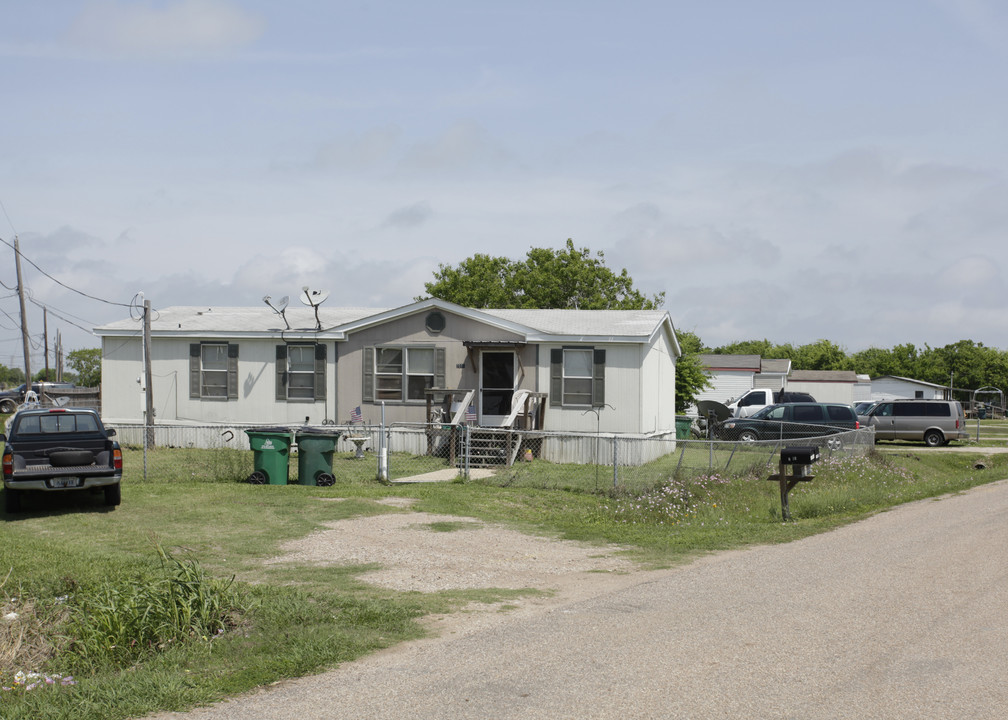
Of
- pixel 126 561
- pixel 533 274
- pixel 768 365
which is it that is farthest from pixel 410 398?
pixel 768 365

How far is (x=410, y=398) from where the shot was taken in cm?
2347

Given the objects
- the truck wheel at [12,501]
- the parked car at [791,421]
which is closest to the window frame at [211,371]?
the truck wheel at [12,501]

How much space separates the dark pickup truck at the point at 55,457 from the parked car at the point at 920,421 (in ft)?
80.6

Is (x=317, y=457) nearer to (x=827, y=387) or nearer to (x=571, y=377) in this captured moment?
(x=571, y=377)

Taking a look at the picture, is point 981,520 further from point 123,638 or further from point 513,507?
point 123,638

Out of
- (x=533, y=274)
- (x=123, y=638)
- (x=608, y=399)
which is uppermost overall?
(x=533, y=274)

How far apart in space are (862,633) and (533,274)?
36980 mm

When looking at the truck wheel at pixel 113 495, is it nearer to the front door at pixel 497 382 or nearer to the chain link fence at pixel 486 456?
the chain link fence at pixel 486 456

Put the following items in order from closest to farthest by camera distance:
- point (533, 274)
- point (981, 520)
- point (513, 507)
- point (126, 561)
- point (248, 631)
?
point (248, 631) → point (126, 561) → point (981, 520) → point (513, 507) → point (533, 274)

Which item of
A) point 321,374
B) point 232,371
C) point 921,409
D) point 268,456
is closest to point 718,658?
point 268,456

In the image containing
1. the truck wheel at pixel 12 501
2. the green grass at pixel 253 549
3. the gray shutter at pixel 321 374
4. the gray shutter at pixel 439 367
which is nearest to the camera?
the green grass at pixel 253 549

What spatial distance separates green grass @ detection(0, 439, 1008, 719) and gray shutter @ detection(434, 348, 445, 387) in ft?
9.77

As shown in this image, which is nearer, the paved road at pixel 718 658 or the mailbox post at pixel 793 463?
the paved road at pixel 718 658

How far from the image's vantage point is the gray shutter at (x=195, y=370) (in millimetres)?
24703
